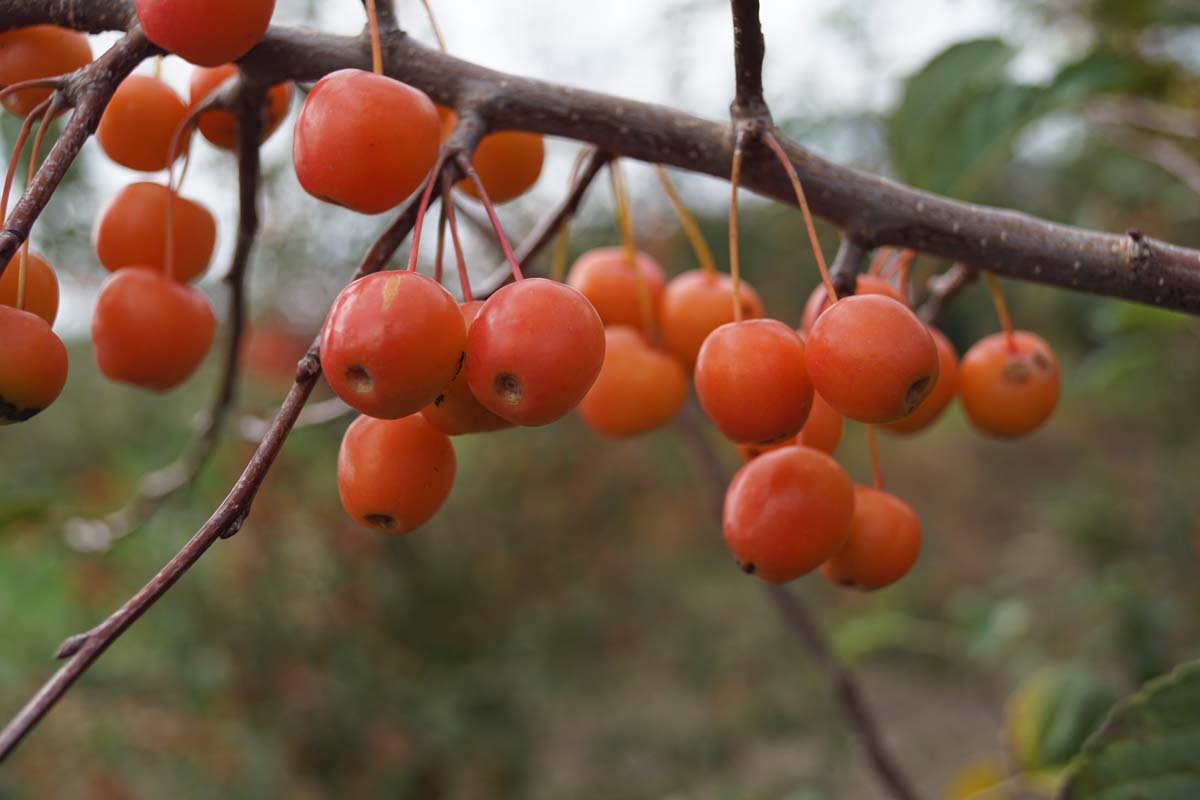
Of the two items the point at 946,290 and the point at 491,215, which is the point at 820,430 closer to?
the point at 946,290

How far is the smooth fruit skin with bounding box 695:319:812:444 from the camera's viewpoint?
0.49 metres

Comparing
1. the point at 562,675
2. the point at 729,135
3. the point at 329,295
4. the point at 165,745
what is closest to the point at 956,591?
the point at 562,675

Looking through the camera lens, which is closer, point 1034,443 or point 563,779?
point 563,779

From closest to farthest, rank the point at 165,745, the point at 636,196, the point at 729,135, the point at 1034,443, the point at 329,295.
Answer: the point at 729,135 → the point at 165,745 → the point at 329,295 → the point at 636,196 → the point at 1034,443

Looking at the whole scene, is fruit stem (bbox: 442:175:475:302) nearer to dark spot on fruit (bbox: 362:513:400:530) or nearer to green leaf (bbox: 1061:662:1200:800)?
dark spot on fruit (bbox: 362:513:400:530)

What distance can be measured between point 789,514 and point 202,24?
43cm

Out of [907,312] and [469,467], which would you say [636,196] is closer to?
[469,467]

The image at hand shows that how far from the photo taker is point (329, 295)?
9.37ft

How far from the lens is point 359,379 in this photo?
42cm

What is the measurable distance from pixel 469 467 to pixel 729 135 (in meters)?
2.60

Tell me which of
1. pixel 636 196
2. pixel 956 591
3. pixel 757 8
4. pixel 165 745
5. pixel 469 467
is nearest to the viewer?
pixel 757 8

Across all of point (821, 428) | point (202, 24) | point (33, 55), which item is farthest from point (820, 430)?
point (33, 55)

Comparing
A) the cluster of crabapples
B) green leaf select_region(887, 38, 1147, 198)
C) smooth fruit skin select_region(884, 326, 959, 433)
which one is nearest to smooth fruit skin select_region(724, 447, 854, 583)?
the cluster of crabapples

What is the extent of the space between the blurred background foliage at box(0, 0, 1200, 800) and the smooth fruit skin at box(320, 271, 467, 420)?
2.71ft
